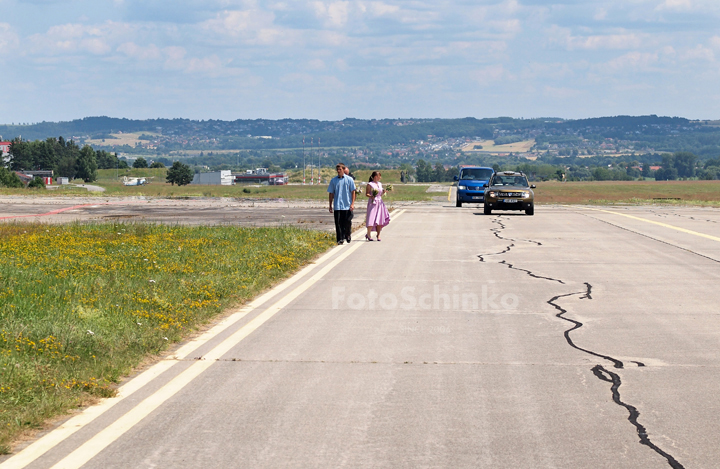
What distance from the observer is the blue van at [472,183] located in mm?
40906

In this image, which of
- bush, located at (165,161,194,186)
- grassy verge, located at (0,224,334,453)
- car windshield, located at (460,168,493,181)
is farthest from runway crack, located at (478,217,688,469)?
bush, located at (165,161,194,186)

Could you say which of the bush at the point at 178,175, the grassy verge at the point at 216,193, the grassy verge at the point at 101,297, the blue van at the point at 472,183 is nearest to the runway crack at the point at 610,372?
the grassy verge at the point at 101,297

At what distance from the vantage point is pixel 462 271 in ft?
48.0

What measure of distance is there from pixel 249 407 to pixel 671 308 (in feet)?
20.8

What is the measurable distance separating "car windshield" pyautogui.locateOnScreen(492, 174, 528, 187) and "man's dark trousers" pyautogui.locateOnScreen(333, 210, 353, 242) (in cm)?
1549

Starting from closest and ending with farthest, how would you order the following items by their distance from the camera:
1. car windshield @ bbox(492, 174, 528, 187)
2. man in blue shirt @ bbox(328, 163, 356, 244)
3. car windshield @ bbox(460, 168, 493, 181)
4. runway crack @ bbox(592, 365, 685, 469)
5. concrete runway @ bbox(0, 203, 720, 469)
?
runway crack @ bbox(592, 365, 685, 469), concrete runway @ bbox(0, 203, 720, 469), man in blue shirt @ bbox(328, 163, 356, 244), car windshield @ bbox(492, 174, 528, 187), car windshield @ bbox(460, 168, 493, 181)

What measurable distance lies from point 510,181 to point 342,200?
53.7 feet

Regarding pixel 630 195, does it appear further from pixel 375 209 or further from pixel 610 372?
pixel 610 372

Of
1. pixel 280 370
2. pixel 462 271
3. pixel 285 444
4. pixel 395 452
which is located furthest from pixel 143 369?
pixel 462 271

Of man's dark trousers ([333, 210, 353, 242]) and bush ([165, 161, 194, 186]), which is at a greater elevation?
man's dark trousers ([333, 210, 353, 242])

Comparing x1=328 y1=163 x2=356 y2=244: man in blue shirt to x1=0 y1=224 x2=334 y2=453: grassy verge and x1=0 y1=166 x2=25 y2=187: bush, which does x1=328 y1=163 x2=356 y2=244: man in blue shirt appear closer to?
x1=0 y1=224 x2=334 y2=453: grassy verge

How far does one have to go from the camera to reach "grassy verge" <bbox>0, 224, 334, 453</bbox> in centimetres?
673

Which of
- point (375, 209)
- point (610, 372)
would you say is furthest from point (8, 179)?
point (610, 372)

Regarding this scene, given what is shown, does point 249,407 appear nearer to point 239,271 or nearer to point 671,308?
point 671,308
